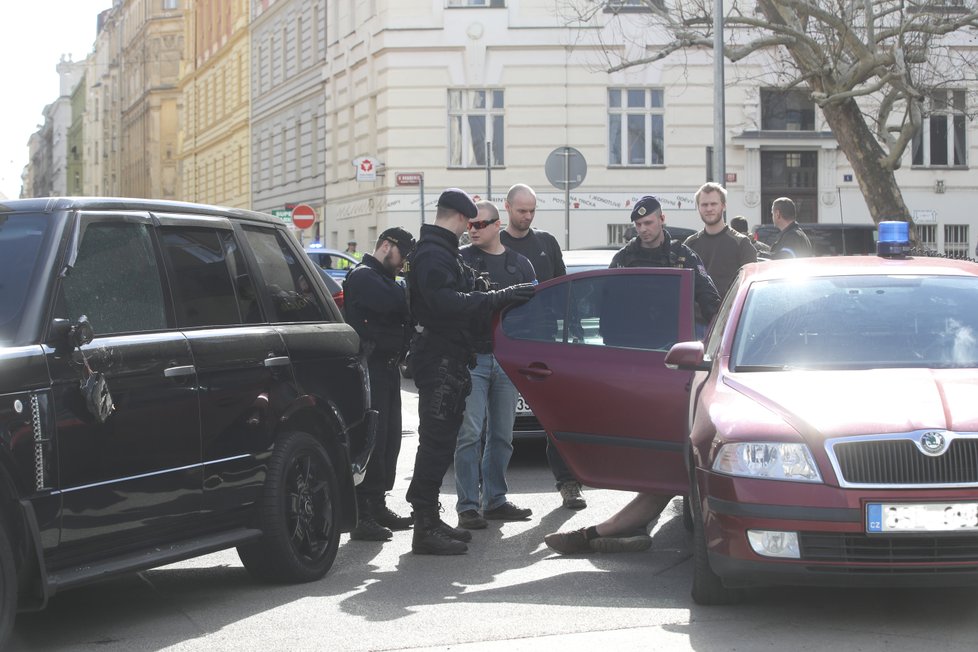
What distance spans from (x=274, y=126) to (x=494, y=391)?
143 ft

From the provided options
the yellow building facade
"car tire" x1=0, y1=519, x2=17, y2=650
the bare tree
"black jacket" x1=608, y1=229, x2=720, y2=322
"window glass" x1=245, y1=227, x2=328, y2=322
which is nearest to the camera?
"car tire" x1=0, y1=519, x2=17, y2=650

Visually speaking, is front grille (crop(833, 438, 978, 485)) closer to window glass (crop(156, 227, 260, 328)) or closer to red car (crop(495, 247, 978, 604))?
red car (crop(495, 247, 978, 604))

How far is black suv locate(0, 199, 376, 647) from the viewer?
5488mm

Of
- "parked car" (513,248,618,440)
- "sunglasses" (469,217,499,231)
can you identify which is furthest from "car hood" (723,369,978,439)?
"parked car" (513,248,618,440)

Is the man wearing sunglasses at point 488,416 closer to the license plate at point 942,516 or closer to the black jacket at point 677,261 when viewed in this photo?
the black jacket at point 677,261

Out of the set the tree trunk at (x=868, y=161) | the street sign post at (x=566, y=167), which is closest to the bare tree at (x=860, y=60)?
the tree trunk at (x=868, y=161)

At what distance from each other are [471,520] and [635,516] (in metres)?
1.26

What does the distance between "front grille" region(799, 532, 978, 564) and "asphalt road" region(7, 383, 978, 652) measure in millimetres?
313

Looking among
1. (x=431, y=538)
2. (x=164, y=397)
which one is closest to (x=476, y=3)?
(x=431, y=538)

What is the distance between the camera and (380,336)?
8.88m

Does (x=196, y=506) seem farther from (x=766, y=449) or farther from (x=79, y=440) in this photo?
(x=766, y=449)

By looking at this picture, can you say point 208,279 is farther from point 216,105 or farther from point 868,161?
point 216,105

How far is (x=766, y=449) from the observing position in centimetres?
591

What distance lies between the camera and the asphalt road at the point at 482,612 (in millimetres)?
5867
